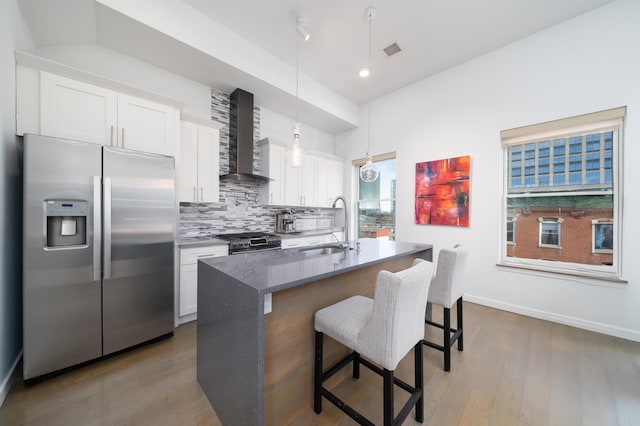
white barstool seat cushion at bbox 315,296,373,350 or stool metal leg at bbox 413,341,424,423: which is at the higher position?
white barstool seat cushion at bbox 315,296,373,350

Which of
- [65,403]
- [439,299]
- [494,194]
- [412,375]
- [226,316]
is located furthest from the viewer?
[494,194]

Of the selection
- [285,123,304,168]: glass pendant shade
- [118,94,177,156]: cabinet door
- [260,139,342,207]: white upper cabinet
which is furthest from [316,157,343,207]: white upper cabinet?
[118,94,177,156]: cabinet door

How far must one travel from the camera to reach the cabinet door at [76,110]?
1.86 m

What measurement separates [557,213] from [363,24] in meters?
3.19

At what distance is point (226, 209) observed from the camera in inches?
134

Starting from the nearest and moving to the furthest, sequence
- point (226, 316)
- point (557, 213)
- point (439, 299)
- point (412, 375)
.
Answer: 1. point (226, 316)
2. point (412, 375)
3. point (439, 299)
4. point (557, 213)

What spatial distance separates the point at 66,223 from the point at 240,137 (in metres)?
2.05

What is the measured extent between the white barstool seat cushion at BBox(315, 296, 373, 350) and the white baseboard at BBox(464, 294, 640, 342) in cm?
253

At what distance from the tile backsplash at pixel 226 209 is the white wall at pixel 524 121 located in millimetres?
2362

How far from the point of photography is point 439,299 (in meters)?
1.91

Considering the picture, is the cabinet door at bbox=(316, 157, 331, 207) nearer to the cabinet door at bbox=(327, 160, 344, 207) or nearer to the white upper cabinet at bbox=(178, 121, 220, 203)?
the cabinet door at bbox=(327, 160, 344, 207)

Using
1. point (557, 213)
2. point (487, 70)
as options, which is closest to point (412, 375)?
point (557, 213)

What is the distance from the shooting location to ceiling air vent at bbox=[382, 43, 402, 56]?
2957 millimetres

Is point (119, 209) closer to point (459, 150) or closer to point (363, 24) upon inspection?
point (363, 24)
